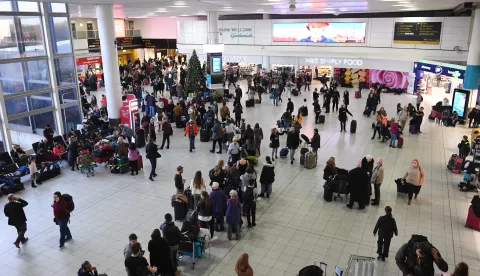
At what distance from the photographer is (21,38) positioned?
14.9 m

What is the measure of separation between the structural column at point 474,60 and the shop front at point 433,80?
197 cm

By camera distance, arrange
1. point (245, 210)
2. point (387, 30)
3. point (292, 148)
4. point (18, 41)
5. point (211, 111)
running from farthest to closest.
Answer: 1. point (387, 30)
2. point (211, 111)
3. point (18, 41)
4. point (292, 148)
5. point (245, 210)

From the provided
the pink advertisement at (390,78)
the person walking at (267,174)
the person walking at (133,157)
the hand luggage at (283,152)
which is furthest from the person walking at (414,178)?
the pink advertisement at (390,78)

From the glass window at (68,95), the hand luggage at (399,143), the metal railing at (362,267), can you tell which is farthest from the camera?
the glass window at (68,95)

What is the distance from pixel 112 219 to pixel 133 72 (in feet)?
80.9

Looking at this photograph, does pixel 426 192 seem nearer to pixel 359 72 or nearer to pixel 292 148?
pixel 292 148

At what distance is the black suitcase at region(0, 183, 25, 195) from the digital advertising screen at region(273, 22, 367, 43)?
79.2 feet

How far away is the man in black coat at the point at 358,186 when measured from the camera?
9.88 meters

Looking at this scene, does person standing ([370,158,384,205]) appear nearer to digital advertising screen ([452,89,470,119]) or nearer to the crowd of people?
the crowd of people

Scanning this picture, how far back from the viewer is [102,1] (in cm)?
1484

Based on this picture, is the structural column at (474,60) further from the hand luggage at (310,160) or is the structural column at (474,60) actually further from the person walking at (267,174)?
the person walking at (267,174)

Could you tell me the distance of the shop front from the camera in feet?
73.4

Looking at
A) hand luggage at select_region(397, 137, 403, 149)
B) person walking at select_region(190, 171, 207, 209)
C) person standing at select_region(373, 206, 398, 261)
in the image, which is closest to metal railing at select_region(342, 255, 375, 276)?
person standing at select_region(373, 206, 398, 261)

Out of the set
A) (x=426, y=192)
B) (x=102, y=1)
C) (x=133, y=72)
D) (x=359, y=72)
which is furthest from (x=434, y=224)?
(x=133, y=72)
